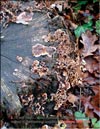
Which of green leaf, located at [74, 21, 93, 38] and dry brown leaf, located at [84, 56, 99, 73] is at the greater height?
green leaf, located at [74, 21, 93, 38]

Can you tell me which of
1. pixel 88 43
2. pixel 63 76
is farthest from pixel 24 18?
pixel 88 43

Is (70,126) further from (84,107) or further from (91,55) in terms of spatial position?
(91,55)

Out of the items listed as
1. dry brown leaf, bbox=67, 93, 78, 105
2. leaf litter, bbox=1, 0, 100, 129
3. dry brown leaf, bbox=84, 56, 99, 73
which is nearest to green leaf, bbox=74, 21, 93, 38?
leaf litter, bbox=1, 0, 100, 129

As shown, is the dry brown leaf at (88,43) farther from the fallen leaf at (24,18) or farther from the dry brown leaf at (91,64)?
the fallen leaf at (24,18)

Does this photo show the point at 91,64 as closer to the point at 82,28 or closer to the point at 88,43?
the point at 88,43

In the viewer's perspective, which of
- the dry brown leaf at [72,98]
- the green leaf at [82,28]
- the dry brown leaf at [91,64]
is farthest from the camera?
the green leaf at [82,28]

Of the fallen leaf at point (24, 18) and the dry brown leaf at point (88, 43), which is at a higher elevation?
the fallen leaf at point (24, 18)

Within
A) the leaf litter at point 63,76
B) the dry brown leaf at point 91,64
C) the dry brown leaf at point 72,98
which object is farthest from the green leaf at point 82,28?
the dry brown leaf at point 72,98

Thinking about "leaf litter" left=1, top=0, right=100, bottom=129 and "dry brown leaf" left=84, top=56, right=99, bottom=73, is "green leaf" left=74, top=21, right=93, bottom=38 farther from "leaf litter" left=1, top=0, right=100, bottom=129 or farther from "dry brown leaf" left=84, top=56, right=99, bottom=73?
"dry brown leaf" left=84, top=56, right=99, bottom=73

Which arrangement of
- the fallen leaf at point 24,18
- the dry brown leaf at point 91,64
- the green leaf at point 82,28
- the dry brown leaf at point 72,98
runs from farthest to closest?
the green leaf at point 82,28, the dry brown leaf at point 91,64, the dry brown leaf at point 72,98, the fallen leaf at point 24,18
